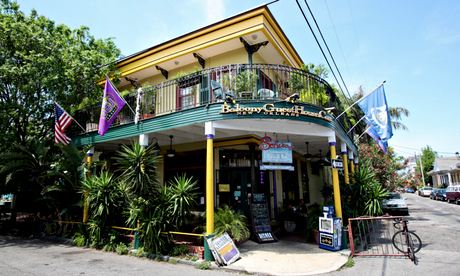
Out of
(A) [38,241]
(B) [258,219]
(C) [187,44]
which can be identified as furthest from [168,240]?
(C) [187,44]

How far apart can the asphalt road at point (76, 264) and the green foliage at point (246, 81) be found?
17.5 feet

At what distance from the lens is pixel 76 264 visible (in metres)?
7.45

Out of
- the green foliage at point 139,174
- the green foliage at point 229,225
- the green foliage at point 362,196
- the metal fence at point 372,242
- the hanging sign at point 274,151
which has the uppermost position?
the hanging sign at point 274,151

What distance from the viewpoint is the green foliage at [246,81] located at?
8758 mm

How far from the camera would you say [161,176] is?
13.3 meters

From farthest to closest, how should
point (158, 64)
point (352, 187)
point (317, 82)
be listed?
point (158, 64)
point (352, 187)
point (317, 82)

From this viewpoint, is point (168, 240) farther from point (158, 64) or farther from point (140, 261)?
point (158, 64)

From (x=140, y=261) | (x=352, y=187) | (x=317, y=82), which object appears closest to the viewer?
(x=140, y=261)

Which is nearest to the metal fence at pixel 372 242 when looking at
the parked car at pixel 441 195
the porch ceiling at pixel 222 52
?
the porch ceiling at pixel 222 52

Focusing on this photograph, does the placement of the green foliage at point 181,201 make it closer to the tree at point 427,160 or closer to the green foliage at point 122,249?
the green foliage at point 122,249

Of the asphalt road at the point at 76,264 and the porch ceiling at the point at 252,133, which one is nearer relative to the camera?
the asphalt road at the point at 76,264

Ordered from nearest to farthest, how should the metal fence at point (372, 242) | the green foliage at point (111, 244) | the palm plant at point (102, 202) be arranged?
the metal fence at point (372, 242) < the green foliage at point (111, 244) < the palm plant at point (102, 202)

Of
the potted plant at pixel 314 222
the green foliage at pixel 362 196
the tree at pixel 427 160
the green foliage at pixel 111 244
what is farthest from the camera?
the tree at pixel 427 160

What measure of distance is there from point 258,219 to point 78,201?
7.27 meters
